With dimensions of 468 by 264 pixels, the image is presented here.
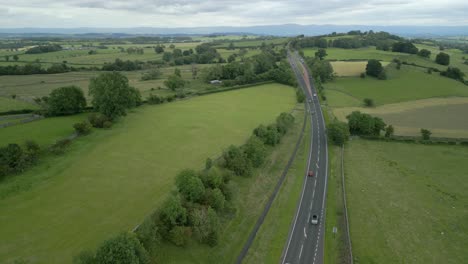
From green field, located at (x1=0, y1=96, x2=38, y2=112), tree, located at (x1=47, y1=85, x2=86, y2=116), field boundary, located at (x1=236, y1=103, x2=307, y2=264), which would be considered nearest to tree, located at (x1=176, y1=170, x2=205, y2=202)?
field boundary, located at (x1=236, y1=103, x2=307, y2=264)

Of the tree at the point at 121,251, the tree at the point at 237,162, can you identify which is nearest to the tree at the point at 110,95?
the tree at the point at 237,162

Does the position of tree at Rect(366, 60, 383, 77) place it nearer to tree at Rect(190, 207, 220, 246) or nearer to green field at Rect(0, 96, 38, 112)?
tree at Rect(190, 207, 220, 246)

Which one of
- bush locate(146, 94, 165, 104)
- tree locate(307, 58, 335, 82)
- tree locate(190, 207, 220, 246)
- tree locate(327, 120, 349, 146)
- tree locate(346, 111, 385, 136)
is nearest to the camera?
tree locate(190, 207, 220, 246)

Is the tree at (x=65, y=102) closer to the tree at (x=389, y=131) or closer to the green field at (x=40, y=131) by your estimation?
the green field at (x=40, y=131)

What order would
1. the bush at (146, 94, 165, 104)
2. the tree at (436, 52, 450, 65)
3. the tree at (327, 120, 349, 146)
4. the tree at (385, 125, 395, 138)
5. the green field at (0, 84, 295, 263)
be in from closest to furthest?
the green field at (0, 84, 295, 263) → the tree at (327, 120, 349, 146) → the tree at (385, 125, 395, 138) → the bush at (146, 94, 165, 104) → the tree at (436, 52, 450, 65)

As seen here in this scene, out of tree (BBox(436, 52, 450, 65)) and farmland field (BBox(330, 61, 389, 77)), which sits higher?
tree (BBox(436, 52, 450, 65))

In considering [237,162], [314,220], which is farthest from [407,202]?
[237,162]

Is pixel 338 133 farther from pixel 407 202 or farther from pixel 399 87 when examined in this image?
pixel 399 87
